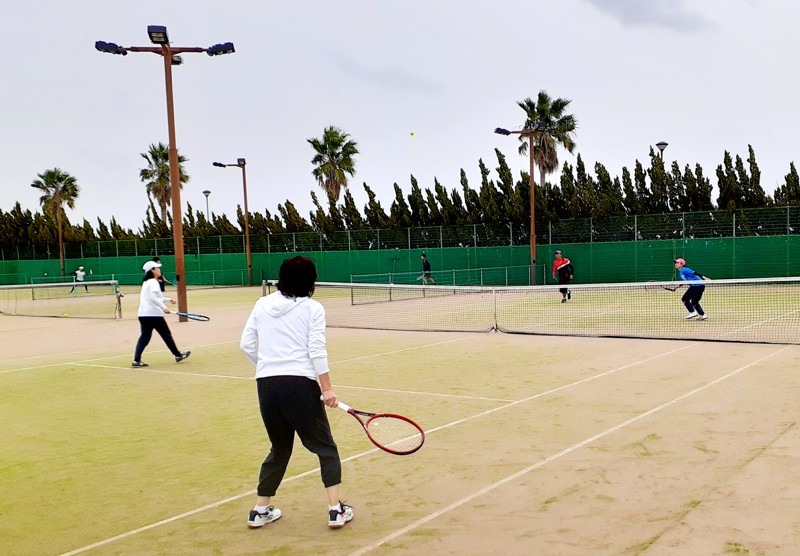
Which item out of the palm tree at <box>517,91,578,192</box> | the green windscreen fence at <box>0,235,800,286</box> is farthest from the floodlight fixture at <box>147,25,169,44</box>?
the palm tree at <box>517,91,578,192</box>

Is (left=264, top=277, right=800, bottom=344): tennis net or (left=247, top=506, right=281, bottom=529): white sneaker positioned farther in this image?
(left=264, top=277, right=800, bottom=344): tennis net

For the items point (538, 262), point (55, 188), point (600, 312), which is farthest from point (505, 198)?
point (55, 188)

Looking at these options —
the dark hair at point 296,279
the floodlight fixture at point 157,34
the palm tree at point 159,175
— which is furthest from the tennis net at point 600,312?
the palm tree at point 159,175

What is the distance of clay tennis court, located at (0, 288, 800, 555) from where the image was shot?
4.32 m

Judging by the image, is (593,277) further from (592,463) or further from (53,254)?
(53,254)

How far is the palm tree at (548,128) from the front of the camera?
42.0m

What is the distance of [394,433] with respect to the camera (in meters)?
5.01

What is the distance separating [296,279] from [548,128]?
40.0 metres

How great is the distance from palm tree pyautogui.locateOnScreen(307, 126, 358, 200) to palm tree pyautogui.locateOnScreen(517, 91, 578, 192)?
13.2m

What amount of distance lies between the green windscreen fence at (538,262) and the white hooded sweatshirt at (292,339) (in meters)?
26.0

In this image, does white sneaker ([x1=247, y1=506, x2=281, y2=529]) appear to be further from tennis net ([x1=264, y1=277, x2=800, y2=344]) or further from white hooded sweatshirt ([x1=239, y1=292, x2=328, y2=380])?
tennis net ([x1=264, y1=277, x2=800, y2=344])

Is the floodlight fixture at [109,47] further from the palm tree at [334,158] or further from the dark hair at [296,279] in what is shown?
the palm tree at [334,158]

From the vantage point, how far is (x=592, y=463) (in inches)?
219

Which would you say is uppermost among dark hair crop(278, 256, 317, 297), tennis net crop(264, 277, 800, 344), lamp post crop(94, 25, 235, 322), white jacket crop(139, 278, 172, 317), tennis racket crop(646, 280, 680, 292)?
lamp post crop(94, 25, 235, 322)
